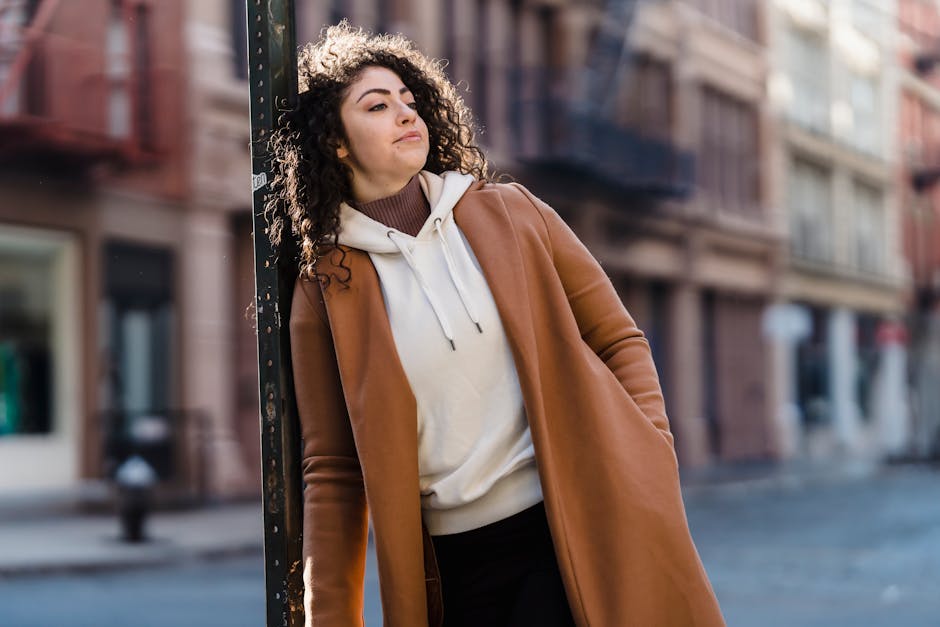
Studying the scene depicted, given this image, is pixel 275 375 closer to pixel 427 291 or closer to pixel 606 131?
pixel 427 291

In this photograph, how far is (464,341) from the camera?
2.56 metres

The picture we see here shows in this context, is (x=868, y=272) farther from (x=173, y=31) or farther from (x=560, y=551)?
(x=560, y=551)

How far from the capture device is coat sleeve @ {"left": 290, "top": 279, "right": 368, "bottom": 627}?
262 cm

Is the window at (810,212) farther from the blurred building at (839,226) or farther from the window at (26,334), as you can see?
the window at (26,334)

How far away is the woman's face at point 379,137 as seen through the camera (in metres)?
2.71

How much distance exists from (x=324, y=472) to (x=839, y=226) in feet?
124

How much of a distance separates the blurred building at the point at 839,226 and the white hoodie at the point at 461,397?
29.5m

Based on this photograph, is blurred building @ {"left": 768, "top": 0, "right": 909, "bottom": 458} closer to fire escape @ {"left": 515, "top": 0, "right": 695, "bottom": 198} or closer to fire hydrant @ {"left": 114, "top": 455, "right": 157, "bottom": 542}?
fire escape @ {"left": 515, "top": 0, "right": 695, "bottom": 198}

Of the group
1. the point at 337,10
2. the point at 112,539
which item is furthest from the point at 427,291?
the point at 337,10

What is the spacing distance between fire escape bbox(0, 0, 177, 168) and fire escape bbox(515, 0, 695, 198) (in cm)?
847

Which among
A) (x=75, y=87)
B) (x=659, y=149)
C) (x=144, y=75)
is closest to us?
(x=75, y=87)

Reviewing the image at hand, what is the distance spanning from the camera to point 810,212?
3759 cm

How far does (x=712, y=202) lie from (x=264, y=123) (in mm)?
29997

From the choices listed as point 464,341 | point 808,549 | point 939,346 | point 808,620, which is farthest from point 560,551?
point 939,346
